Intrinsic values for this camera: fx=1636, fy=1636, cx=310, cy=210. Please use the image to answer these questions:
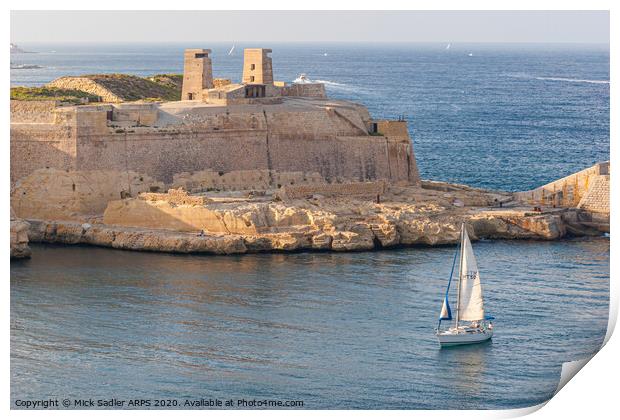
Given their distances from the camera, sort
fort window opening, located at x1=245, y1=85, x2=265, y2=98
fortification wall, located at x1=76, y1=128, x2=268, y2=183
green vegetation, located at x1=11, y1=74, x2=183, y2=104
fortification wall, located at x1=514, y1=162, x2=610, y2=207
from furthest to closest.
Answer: green vegetation, located at x1=11, y1=74, x2=183, y2=104 < fort window opening, located at x1=245, y1=85, x2=265, y2=98 < fortification wall, located at x1=514, y1=162, x2=610, y2=207 < fortification wall, located at x1=76, y1=128, x2=268, y2=183

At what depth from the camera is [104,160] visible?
45.9 metres

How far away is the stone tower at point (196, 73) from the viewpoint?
5359cm

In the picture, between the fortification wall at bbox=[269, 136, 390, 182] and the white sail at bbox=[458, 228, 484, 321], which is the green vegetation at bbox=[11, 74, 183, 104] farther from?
the white sail at bbox=[458, 228, 484, 321]

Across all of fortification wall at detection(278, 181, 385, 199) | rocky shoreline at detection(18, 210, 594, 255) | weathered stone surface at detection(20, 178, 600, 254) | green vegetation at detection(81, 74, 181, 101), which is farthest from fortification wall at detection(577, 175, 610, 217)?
green vegetation at detection(81, 74, 181, 101)

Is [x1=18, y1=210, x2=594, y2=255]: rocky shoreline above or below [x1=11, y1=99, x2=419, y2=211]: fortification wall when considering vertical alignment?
below

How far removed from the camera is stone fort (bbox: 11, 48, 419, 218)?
45.7 metres

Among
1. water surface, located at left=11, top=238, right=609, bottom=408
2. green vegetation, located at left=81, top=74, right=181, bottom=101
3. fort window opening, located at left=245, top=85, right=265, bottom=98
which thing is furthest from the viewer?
green vegetation, located at left=81, top=74, right=181, bottom=101

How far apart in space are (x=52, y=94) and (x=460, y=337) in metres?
25.2

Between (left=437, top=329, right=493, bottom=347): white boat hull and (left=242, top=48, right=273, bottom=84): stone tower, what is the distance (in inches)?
846

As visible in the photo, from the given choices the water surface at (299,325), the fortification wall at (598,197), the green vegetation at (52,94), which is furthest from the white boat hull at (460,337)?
the green vegetation at (52,94)

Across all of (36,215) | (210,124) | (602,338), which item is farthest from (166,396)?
(210,124)

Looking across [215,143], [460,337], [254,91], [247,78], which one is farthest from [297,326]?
[247,78]

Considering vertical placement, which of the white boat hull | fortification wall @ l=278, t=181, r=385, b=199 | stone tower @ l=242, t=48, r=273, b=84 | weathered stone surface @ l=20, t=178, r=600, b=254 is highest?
stone tower @ l=242, t=48, r=273, b=84

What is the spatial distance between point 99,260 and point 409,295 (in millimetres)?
8663
